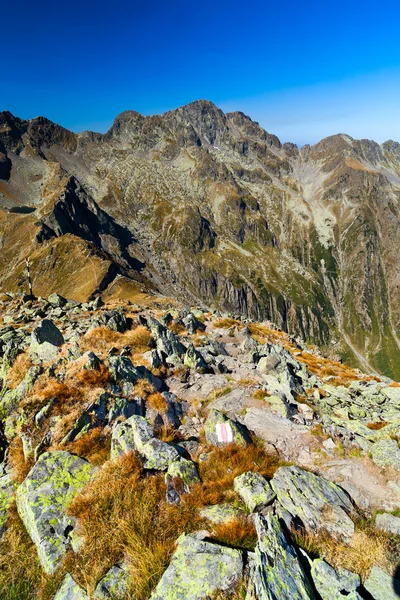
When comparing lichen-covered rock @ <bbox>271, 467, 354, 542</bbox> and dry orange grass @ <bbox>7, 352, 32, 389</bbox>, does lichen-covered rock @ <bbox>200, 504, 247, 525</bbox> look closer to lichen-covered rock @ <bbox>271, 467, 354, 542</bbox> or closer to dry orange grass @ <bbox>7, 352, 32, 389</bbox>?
lichen-covered rock @ <bbox>271, 467, 354, 542</bbox>

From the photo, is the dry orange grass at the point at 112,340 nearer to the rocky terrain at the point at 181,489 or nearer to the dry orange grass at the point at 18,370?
the rocky terrain at the point at 181,489

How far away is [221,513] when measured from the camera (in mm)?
9453

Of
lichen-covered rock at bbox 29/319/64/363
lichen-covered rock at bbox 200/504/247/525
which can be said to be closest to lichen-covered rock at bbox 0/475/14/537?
lichen-covered rock at bbox 200/504/247/525

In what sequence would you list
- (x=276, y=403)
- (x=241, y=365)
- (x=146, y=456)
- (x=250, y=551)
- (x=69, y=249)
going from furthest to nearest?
1. (x=69, y=249)
2. (x=241, y=365)
3. (x=276, y=403)
4. (x=146, y=456)
5. (x=250, y=551)

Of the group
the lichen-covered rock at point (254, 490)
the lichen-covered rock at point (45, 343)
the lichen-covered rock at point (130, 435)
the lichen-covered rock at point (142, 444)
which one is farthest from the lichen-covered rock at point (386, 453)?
the lichen-covered rock at point (45, 343)

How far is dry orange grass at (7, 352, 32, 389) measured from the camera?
18.0 meters

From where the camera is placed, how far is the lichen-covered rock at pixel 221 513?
364 inches

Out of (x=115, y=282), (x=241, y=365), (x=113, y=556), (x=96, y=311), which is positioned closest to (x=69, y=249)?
(x=115, y=282)

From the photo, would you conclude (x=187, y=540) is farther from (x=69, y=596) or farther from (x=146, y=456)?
(x=146, y=456)

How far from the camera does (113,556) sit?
8.20 metres

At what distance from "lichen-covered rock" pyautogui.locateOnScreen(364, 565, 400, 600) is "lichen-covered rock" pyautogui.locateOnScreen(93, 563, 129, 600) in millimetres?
5877

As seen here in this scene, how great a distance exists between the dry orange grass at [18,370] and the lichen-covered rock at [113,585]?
1302cm

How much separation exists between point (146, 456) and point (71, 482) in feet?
8.75

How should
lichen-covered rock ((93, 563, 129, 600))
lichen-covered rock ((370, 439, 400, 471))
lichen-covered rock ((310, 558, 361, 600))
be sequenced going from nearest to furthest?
lichen-covered rock ((310, 558, 361, 600)) < lichen-covered rock ((93, 563, 129, 600)) < lichen-covered rock ((370, 439, 400, 471))
